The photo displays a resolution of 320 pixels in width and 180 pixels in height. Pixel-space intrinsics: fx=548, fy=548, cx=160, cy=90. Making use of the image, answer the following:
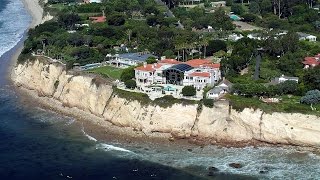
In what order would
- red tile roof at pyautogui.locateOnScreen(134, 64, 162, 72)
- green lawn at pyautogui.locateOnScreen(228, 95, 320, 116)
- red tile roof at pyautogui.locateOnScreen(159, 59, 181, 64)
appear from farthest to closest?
red tile roof at pyautogui.locateOnScreen(159, 59, 181, 64), red tile roof at pyautogui.locateOnScreen(134, 64, 162, 72), green lawn at pyautogui.locateOnScreen(228, 95, 320, 116)

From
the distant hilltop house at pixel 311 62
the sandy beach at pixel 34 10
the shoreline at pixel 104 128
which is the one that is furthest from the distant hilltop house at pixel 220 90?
the sandy beach at pixel 34 10

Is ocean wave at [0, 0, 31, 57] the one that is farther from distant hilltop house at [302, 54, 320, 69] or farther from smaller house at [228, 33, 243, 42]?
distant hilltop house at [302, 54, 320, 69]

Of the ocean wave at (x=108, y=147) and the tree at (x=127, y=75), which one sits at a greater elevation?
the tree at (x=127, y=75)

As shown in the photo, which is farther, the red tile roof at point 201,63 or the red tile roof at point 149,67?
the red tile roof at point 201,63

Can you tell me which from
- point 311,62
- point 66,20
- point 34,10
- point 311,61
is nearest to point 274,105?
point 311,62

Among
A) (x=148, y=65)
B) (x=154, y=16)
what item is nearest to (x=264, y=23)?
(x=154, y=16)

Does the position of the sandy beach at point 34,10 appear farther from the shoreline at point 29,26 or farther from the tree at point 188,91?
the tree at point 188,91

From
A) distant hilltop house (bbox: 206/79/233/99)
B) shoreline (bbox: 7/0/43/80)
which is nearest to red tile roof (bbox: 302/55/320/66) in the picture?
distant hilltop house (bbox: 206/79/233/99)
